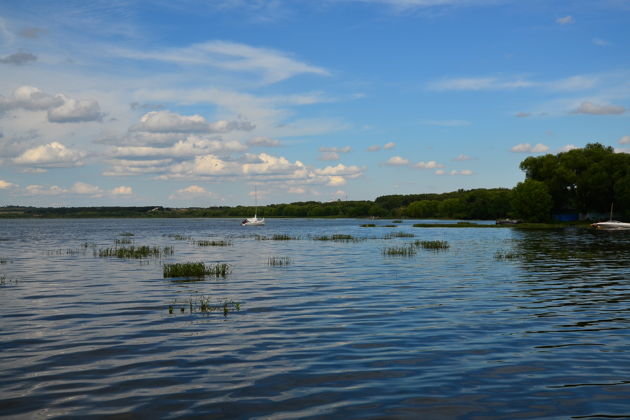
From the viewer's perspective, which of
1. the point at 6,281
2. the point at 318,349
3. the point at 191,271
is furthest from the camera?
the point at 191,271

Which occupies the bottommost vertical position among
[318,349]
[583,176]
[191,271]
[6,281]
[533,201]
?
[318,349]

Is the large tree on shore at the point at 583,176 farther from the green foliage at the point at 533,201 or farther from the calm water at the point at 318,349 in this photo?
the calm water at the point at 318,349

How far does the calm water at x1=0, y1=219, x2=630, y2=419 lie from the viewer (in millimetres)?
Result: 11486

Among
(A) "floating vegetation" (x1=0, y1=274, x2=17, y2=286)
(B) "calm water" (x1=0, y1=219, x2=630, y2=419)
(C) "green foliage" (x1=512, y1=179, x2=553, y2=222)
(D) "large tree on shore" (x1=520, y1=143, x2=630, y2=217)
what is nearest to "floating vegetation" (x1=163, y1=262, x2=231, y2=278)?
(B) "calm water" (x1=0, y1=219, x2=630, y2=419)

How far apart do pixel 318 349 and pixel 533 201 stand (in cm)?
13887

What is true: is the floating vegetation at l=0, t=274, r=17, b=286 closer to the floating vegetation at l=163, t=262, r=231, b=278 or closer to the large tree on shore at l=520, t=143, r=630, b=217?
→ the floating vegetation at l=163, t=262, r=231, b=278

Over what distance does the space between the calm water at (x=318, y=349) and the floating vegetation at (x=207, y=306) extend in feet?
0.96

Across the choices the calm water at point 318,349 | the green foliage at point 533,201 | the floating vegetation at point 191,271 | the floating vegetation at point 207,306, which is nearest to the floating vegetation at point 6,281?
the calm water at point 318,349

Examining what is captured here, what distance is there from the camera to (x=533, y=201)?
142 metres

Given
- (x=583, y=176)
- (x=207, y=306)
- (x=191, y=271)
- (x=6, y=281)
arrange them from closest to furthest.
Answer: (x=207, y=306), (x=6, y=281), (x=191, y=271), (x=583, y=176)

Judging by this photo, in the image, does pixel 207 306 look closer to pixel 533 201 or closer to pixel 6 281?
pixel 6 281

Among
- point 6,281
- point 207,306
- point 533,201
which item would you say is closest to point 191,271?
point 6,281

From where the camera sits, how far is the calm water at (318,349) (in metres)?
11.5

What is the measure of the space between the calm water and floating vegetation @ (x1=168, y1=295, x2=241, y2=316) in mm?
292
